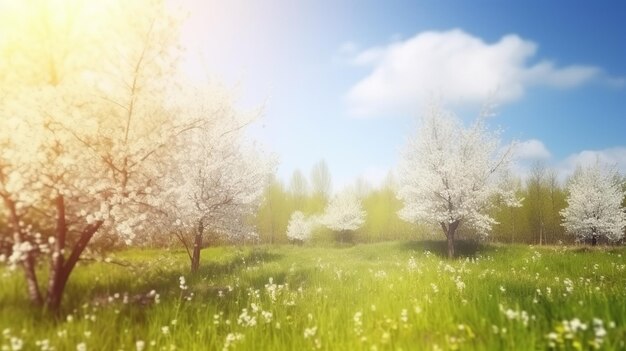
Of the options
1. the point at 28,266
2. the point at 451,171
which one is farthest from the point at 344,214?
the point at 28,266

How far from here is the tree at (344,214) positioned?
62.6 meters

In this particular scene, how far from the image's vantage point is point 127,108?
7.74m

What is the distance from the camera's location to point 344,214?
205 ft

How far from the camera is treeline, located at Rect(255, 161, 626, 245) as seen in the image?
57.3m

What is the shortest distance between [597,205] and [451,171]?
3001 centimetres

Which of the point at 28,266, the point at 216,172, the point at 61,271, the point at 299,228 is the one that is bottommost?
the point at 299,228

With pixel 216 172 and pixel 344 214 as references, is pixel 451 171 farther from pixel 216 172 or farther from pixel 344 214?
pixel 344 214

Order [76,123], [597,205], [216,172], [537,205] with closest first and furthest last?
1. [76,123]
2. [216,172]
3. [597,205]
4. [537,205]

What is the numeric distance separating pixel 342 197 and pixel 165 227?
179ft

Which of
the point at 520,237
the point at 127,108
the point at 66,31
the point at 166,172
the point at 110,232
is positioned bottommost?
the point at 520,237

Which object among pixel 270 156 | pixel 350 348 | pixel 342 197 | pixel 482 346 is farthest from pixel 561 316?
pixel 342 197

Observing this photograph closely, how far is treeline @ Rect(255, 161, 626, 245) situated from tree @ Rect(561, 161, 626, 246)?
15.9 feet

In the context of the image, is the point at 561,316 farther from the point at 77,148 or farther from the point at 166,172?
the point at 77,148

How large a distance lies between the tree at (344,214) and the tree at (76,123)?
5505 cm
